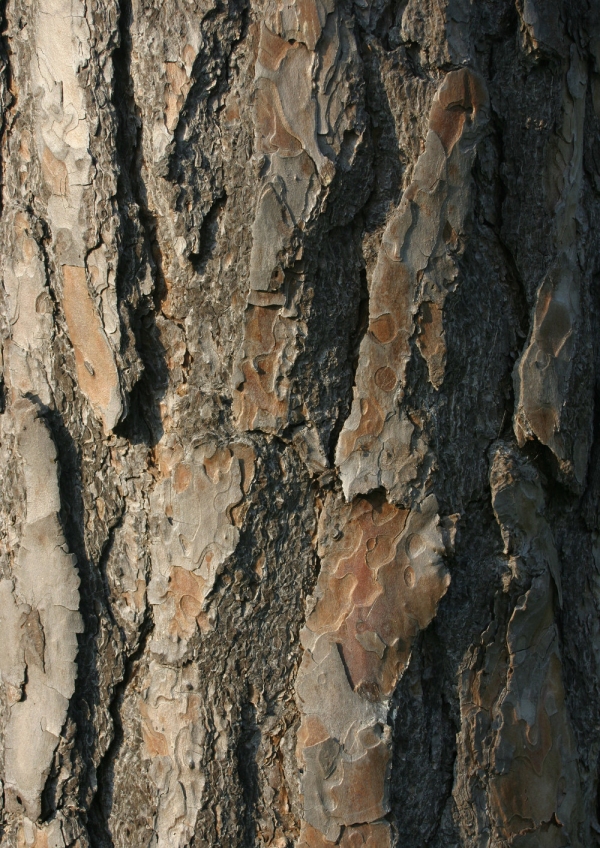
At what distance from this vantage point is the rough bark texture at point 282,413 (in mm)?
981

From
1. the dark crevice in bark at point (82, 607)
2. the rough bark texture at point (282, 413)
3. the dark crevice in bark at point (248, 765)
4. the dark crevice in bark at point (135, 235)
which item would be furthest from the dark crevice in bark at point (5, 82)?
the dark crevice in bark at point (248, 765)

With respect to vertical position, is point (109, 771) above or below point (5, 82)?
below

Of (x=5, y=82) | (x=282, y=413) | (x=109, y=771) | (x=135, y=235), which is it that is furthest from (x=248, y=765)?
(x=5, y=82)

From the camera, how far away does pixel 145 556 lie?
104cm

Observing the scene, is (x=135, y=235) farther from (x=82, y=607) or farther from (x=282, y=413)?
(x=82, y=607)

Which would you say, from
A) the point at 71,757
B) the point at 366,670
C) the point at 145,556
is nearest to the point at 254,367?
the point at 145,556

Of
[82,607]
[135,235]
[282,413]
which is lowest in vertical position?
[82,607]

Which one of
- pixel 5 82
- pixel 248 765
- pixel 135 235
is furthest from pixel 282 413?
pixel 5 82

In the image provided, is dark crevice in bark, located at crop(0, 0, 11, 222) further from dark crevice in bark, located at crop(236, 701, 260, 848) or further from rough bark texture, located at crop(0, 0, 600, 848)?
dark crevice in bark, located at crop(236, 701, 260, 848)

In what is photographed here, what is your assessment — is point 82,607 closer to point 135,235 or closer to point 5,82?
point 135,235

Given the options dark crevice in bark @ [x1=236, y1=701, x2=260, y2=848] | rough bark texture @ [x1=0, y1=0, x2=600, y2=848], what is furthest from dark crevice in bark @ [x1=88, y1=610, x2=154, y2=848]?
dark crevice in bark @ [x1=236, y1=701, x2=260, y2=848]

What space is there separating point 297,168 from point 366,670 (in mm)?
664

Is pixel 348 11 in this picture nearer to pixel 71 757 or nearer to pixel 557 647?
pixel 557 647

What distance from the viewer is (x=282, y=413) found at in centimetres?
99
